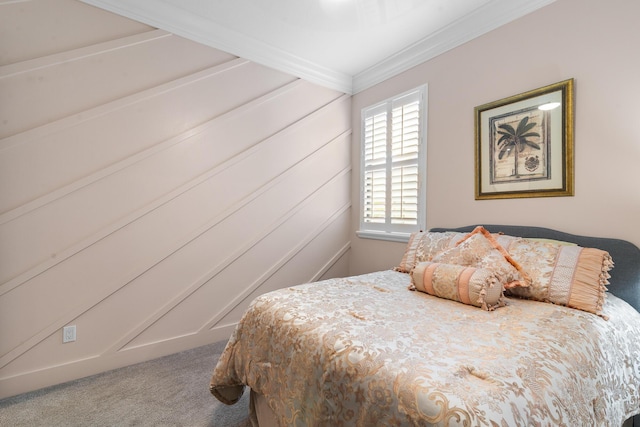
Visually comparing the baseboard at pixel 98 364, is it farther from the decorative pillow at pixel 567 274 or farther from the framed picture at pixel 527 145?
the framed picture at pixel 527 145

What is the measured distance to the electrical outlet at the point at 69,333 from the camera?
204 cm

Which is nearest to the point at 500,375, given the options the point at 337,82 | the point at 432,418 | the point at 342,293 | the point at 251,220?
the point at 432,418

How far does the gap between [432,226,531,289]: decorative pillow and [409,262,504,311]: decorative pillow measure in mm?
97

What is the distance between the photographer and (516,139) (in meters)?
2.16

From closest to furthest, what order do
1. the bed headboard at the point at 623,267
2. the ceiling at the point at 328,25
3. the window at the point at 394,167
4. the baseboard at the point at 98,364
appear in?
the bed headboard at the point at 623,267, the baseboard at the point at 98,364, the ceiling at the point at 328,25, the window at the point at 394,167

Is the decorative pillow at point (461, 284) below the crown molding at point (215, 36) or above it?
below

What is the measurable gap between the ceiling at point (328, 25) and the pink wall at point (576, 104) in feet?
0.56

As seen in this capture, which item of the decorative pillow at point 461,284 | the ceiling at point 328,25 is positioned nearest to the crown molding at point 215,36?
the ceiling at point 328,25

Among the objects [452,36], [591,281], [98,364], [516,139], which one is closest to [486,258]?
[591,281]

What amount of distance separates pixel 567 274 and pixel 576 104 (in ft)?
3.75

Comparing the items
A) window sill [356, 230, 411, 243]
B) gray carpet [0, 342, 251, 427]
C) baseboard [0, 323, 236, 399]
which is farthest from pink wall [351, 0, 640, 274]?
baseboard [0, 323, 236, 399]

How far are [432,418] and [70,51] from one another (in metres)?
2.93

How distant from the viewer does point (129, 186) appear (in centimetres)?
226

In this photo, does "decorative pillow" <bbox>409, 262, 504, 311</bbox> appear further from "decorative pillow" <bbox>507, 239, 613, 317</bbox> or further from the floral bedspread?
"decorative pillow" <bbox>507, 239, 613, 317</bbox>
